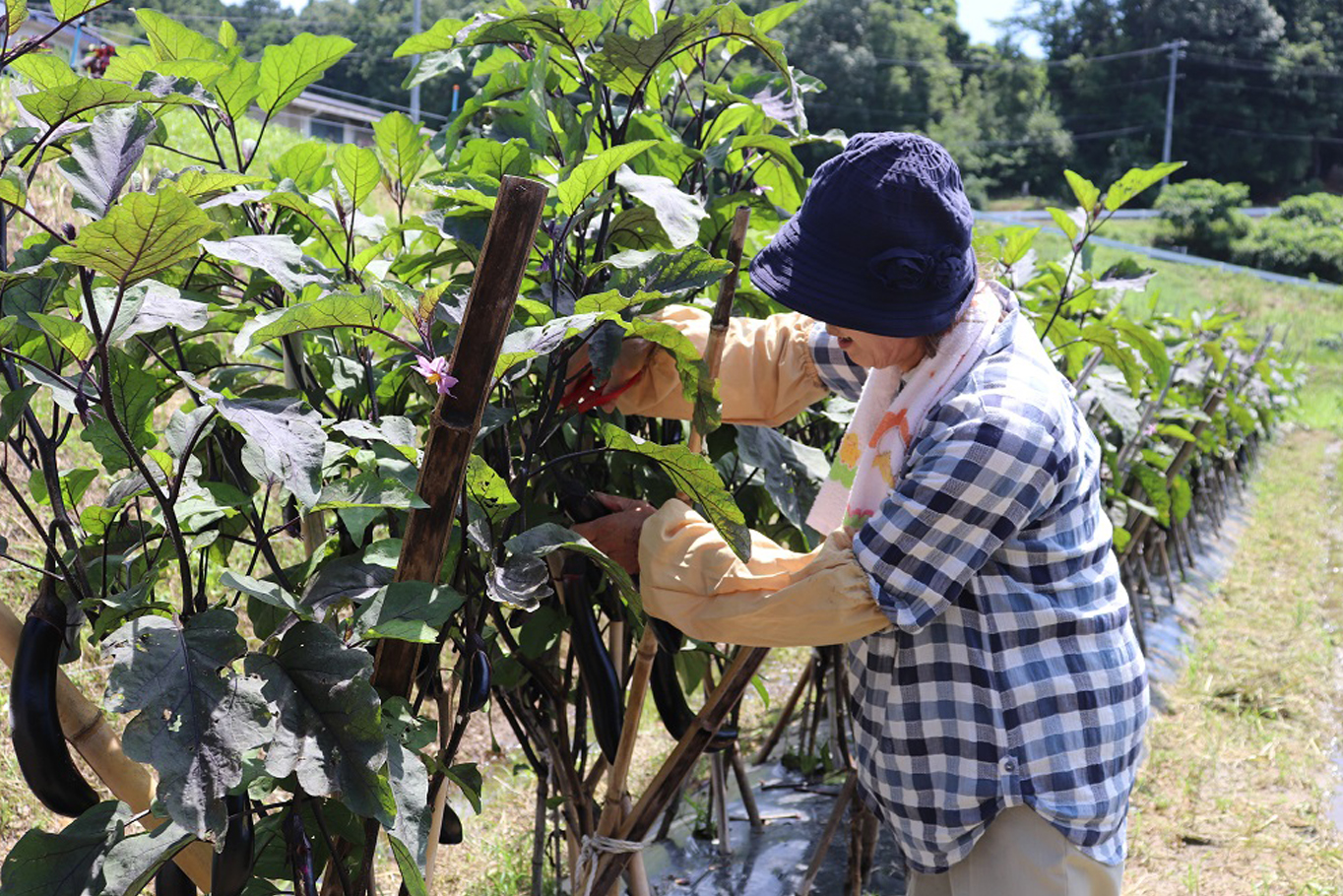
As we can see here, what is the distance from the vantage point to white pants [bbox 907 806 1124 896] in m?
1.56

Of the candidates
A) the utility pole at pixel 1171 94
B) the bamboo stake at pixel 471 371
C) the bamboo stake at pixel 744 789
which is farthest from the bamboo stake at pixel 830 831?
the utility pole at pixel 1171 94

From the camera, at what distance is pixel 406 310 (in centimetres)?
118

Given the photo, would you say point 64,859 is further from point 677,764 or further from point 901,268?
point 901,268

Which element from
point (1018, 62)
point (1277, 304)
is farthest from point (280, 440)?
point (1018, 62)

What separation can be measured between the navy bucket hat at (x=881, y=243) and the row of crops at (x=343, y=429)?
130 millimetres

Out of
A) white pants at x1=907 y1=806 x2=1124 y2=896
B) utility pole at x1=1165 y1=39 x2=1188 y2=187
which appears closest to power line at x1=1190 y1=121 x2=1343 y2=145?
utility pole at x1=1165 y1=39 x2=1188 y2=187

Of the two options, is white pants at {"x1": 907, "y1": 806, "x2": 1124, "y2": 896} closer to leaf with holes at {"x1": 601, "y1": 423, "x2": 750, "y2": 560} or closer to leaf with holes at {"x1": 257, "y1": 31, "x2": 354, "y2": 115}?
leaf with holes at {"x1": 601, "y1": 423, "x2": 750, "y2": 560}

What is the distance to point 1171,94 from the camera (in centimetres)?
4953

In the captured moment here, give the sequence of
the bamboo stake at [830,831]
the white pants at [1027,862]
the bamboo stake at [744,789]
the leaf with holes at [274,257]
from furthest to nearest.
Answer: the bamboo stake at [744,789]
the bamboo stake at [830,831]
the white pants at [1027,862]
the leaf with holes at [274,257]

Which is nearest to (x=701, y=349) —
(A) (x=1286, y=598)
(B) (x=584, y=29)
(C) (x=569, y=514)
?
(C) (x=569, y=514)

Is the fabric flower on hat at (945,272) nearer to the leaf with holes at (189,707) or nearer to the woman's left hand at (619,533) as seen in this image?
the woman's left hand at (619,533)

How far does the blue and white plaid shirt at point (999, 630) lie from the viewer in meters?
1.45

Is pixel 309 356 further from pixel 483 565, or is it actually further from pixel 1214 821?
pixel 1214 821

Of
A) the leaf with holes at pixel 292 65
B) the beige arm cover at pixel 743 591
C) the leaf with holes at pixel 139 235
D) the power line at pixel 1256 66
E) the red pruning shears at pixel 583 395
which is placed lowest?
the power line at pixel 1256 66
